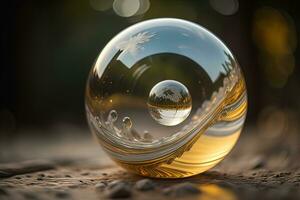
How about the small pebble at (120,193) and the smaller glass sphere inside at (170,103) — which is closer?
the small pebble at (120,193)

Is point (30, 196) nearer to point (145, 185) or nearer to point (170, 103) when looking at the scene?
point (145, 185)

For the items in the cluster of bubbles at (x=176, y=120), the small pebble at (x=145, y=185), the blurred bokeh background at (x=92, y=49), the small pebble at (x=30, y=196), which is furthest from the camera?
the blurred bokeh background at (x=92, y=49)

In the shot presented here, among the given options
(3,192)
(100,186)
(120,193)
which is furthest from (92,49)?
(120,193)

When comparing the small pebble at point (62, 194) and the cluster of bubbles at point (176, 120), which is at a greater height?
the cluster of bubbles at point (176, 120)

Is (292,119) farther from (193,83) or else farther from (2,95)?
(2,95)

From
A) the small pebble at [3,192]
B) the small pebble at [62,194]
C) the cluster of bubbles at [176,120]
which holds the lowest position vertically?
the small pebble at [62,194]

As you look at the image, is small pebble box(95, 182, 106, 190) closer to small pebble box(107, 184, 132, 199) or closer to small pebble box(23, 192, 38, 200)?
small pebble box(107, 184, 132, 199)

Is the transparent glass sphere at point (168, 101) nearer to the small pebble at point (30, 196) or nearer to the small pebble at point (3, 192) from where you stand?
the small pebble at point (30, 196)

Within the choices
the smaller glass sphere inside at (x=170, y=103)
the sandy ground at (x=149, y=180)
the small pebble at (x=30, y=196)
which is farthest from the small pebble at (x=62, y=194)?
the smaller glass sphere inside at (x=170, y=103)
